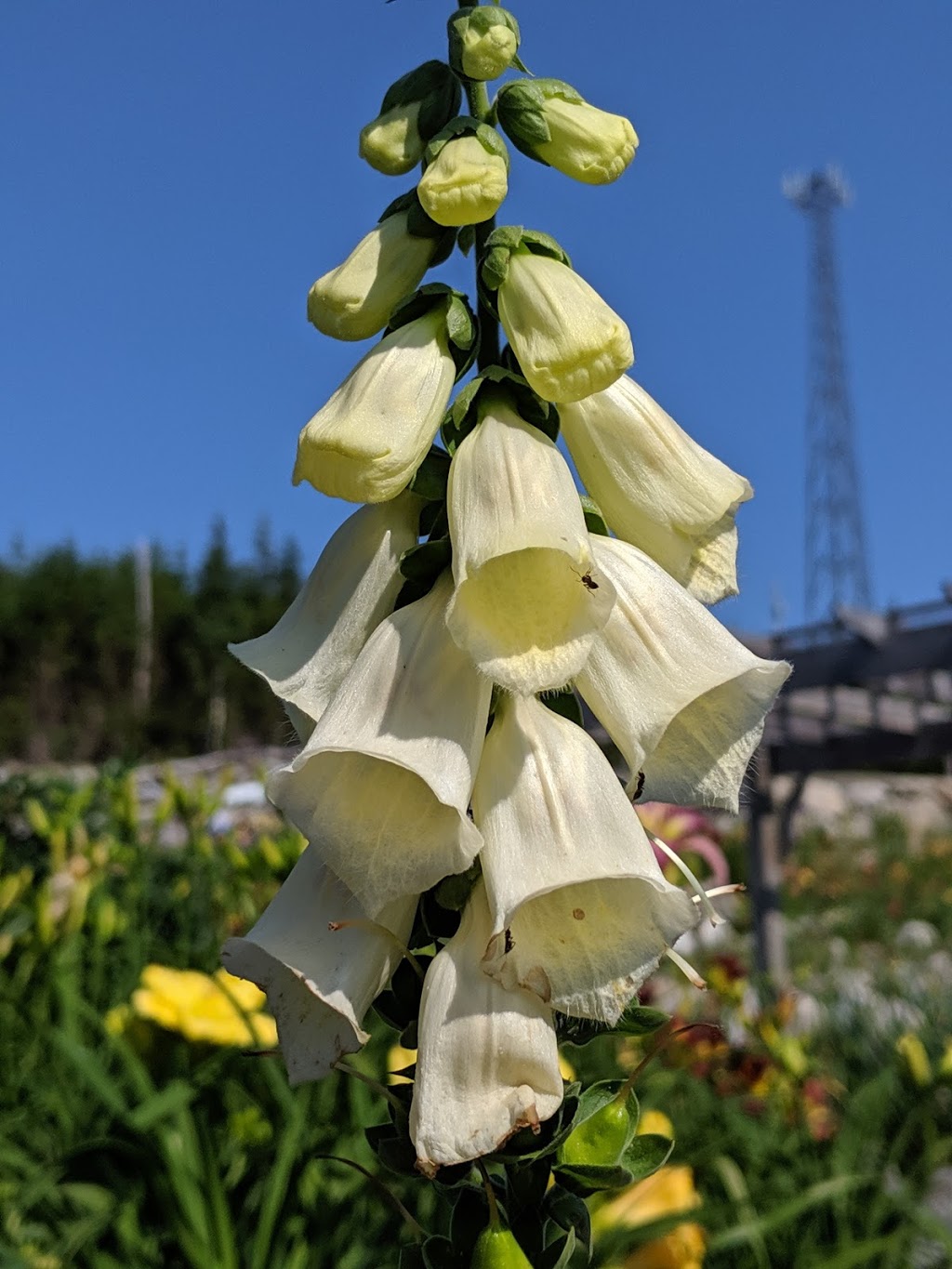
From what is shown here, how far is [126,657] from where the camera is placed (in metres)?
17.3

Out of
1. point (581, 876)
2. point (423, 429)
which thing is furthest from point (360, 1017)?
point (423, 429)

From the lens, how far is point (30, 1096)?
2.57 m

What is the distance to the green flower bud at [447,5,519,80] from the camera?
88 centimetres

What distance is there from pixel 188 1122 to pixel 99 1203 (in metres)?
0.21

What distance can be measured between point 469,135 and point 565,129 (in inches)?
3.7

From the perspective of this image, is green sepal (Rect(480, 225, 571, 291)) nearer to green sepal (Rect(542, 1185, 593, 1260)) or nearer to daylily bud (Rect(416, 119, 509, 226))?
daylily bud (Rect(416, 119, 509, 226))

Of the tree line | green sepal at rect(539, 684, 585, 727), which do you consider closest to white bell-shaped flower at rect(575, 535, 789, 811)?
green sepal at rect(539, 684, 585, 727)

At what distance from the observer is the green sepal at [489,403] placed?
88cm

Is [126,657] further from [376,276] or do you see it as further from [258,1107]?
[376,276]

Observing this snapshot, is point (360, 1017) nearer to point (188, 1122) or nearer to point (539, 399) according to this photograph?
point (539, 399)

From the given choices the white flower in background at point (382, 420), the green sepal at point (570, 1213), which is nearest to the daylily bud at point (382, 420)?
the white flower in background at point (382, 420)

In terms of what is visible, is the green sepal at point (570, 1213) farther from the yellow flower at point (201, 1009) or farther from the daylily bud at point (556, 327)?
the yellow flower at point (201, 1009)

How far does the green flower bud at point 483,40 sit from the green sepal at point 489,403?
0.79 ft

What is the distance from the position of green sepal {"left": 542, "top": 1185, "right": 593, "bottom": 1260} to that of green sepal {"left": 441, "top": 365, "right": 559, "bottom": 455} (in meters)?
0.56
